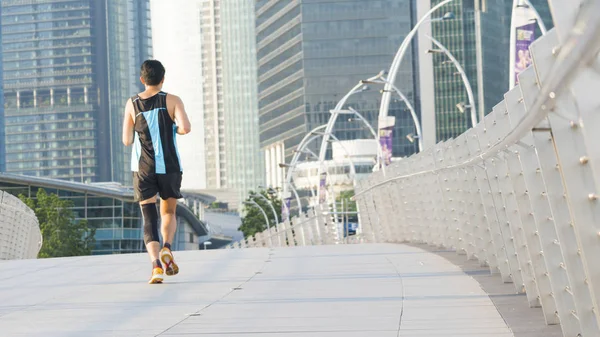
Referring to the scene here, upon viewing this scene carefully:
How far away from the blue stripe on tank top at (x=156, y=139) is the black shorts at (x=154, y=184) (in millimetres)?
73

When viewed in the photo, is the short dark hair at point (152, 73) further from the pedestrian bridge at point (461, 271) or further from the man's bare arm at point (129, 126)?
the pedestrian bridge at point (461, 271)

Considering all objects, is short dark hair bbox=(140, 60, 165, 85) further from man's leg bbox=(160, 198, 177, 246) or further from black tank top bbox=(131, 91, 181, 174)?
man's leg bbox=(160, 198, 177, 246)

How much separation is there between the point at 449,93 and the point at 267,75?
32.0 metres

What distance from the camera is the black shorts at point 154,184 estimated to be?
11414 mm

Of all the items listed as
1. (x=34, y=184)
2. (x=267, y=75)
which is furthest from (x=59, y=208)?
(x=267, y=75)

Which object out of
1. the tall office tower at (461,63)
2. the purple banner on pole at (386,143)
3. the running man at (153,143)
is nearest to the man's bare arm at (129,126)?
the running man at (153,143)

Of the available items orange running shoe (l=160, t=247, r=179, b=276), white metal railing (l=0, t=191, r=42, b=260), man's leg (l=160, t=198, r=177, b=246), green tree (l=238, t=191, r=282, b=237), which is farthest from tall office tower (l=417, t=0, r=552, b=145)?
orange running shoe (l=160, t=247, r=179, b=276)

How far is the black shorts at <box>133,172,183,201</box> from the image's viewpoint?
37.4ft

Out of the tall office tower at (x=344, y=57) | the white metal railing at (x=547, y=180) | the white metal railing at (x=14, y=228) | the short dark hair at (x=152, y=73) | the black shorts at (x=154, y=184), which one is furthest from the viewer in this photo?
the tall office tower at (x=344, y=57)

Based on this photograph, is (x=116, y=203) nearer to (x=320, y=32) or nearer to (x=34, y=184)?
(x=34, y=184)

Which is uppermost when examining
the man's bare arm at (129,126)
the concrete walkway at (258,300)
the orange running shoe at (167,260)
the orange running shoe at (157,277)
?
the man's bare arm at (129,126)

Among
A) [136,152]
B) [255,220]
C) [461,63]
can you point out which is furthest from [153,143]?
[461,63]

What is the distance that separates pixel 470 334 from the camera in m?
6.62

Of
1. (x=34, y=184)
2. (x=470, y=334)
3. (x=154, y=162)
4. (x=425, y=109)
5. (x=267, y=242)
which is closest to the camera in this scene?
(x=470, y=334)
